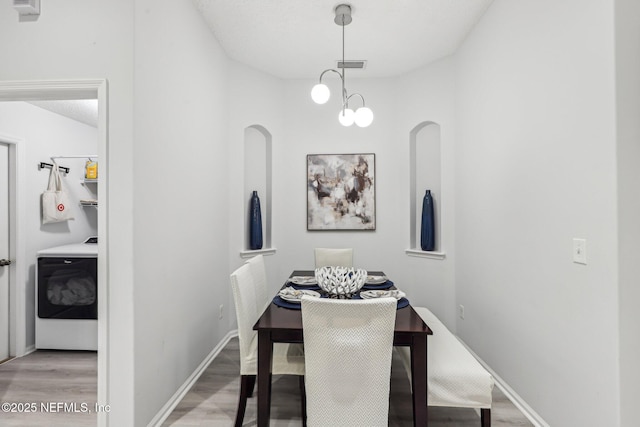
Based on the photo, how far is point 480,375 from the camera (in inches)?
65.9

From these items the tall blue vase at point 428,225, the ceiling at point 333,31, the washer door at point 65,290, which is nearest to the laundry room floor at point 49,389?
the washer door at point 65,290

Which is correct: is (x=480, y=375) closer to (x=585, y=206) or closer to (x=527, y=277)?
(x=527, y=277)

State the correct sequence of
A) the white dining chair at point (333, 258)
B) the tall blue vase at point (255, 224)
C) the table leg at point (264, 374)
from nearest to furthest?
the table leg at point (264, 374) < the white dining chair at point (333, 258) < the tall blue vase at point (255, 224)

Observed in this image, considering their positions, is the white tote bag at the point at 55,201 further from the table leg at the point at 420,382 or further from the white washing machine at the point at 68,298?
the table leg at the point at 420,382

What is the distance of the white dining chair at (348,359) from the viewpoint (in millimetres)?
1507

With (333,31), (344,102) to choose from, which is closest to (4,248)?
(344,102)

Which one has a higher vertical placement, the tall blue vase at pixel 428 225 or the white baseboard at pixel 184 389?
the tall blue vase at pixel 428 225

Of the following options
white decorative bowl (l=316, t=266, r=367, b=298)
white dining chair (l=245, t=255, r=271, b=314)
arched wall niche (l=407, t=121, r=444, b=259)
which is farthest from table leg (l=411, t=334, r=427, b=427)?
arched wall niche (l=407, t=121, r=444, b=259)

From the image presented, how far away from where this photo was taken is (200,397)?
2281mm

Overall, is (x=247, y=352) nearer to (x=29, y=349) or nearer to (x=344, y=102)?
(x=344, y=102)

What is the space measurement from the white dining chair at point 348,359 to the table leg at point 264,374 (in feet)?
0.80

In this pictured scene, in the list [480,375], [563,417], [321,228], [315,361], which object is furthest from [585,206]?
[321,228]

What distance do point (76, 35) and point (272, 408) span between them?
2436 millimetres

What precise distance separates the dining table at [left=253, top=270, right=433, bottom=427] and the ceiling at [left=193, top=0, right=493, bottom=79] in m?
2.31
